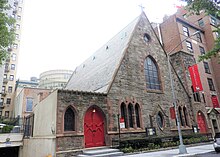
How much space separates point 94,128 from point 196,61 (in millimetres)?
Answer: 19898

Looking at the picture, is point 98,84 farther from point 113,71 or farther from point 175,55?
point 175,55

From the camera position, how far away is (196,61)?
2762 centimetres

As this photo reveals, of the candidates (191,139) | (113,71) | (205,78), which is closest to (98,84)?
(113,71)

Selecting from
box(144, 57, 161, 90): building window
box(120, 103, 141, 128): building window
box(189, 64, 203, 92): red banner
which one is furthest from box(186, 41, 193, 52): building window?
box(120, 103, 141, 128): building window

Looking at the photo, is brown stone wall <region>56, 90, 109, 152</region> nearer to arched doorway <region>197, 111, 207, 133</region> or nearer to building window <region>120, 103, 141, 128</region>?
building window <region>120, 103, 141, 128</region>

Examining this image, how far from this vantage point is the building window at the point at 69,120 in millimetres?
13875

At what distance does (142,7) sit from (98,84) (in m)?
12.2

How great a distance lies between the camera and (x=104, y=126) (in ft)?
51.5

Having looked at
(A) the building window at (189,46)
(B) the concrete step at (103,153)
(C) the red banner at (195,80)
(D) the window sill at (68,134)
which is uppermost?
(A) the building window at (189,46)

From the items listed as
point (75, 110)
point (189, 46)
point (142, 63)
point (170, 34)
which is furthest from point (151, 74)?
point (189, 46)

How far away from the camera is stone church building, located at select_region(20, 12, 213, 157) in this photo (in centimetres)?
1381

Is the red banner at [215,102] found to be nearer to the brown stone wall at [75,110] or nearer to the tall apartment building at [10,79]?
the brown stone wall at [75,110]

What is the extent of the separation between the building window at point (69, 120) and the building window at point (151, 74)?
371 inches

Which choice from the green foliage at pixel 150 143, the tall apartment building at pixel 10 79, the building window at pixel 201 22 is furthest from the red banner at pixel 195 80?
the tall apartment building at pixel 10 79
